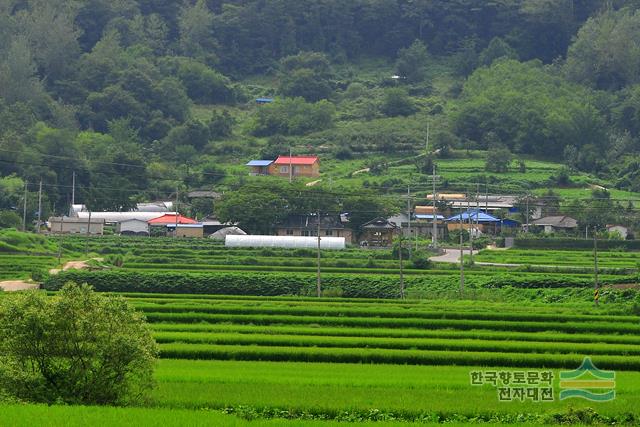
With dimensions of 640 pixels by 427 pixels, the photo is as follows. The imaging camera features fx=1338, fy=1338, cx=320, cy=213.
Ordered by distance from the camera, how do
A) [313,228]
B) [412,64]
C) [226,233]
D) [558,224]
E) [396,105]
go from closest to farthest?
[226,233], [313,228], [558,224], [396,105], [412,64]

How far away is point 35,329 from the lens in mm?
28047

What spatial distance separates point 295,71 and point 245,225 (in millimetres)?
44530

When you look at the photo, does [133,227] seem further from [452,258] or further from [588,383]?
[588,383]

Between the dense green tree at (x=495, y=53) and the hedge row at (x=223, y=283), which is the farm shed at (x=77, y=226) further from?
the dense green tree at (x=495, y=53)

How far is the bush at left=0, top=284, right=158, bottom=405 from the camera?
27922 millimetres

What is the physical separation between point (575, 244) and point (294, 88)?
51.9m

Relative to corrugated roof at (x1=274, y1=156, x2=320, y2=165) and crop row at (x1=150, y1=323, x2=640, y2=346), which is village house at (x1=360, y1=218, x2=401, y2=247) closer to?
corrugated roof at (x1=274, y1=156, x2=320, y2=165)

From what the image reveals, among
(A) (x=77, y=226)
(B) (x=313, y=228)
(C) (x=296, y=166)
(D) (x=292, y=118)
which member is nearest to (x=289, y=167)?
(C) (x=296, y=166)

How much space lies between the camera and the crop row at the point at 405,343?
36.8m

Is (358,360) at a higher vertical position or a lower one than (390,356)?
lower

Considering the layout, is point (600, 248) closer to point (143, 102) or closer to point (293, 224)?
point (293, 224)

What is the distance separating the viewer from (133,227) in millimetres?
86000

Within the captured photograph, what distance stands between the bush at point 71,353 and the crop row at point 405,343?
902cm

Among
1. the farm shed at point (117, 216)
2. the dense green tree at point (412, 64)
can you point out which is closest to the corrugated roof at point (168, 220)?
the farm shed at point (117, 216)
